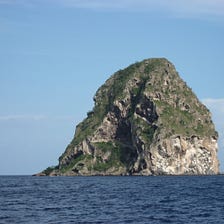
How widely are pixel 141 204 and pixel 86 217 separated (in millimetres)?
17030

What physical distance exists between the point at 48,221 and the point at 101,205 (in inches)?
773

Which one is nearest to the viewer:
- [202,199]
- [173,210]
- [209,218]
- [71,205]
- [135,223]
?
[135,223]

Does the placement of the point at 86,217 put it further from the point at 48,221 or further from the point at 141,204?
the point at 141,204

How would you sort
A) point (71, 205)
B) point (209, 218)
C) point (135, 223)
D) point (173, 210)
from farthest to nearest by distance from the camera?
point (71, 205)
point (173, 210)
point (209, 218)
point (135, 223)

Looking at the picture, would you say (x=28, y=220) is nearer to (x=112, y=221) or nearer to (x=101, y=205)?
(x=112, y=221)

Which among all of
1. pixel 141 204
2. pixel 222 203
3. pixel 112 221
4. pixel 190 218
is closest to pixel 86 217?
pixel 112 221

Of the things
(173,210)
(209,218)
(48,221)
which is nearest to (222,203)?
(173,210)

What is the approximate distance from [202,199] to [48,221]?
119 feet

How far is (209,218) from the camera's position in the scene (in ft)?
205

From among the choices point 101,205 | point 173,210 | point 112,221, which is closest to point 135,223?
point 112,221

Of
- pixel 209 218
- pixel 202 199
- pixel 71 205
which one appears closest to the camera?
pixel 209 218

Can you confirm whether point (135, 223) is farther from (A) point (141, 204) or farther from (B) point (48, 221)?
(A) point (141, 204)

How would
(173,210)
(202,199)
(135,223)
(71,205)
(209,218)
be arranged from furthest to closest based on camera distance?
(202,199) < (71,205) < (173,210) < (209,218) < (135,223)

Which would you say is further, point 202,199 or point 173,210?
point 202,199
